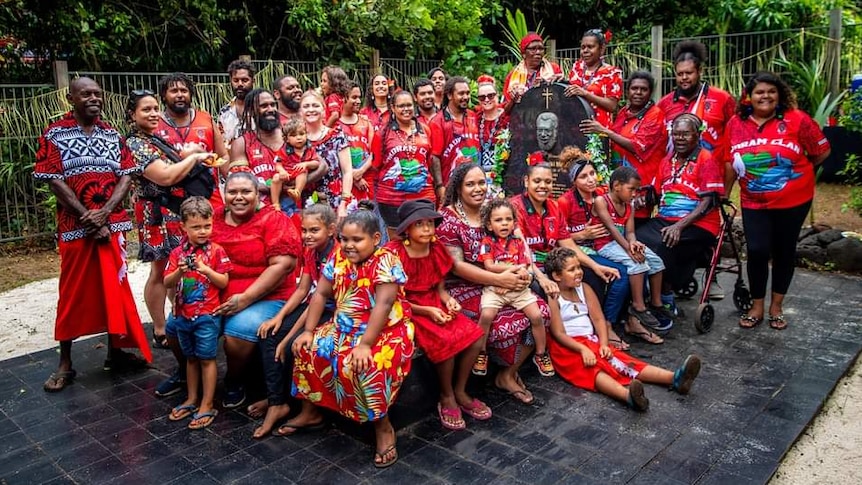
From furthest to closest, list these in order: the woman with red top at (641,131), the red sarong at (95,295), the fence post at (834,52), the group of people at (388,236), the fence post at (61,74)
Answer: the fence post at (834,52), the fence post at (61,74), the woman with red top at (641,131), the red sarong at (95,295), the group of people at (388,236)

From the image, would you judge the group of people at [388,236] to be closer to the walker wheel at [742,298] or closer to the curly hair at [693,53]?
the curly hair at [693,53]

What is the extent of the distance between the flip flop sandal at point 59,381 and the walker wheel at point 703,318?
4.61 meters

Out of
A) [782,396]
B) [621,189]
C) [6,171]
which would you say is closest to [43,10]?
[6,171]

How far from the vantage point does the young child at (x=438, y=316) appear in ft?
13.4

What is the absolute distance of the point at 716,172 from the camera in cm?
579

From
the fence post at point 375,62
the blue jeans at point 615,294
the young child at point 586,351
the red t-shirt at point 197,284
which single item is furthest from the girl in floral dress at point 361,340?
the fence post at point 375,62

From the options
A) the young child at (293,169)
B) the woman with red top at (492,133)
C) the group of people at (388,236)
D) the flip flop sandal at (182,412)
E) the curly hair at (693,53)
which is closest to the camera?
the group of people at (388,236)

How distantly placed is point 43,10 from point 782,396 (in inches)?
398

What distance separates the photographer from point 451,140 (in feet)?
22.4

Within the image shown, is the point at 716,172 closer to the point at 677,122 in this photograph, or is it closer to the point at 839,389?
the point at 677,122

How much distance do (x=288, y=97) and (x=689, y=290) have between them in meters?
4.05

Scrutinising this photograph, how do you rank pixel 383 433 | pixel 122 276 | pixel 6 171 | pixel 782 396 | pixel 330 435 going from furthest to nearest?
pixel 6 171
pixel 122 276
pixel 782 396
pixel 330 435
pixel 383 433

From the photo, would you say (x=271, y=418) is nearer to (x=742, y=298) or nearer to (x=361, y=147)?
(x=361, y=147)

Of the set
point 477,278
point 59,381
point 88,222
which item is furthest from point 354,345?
point 59,381
